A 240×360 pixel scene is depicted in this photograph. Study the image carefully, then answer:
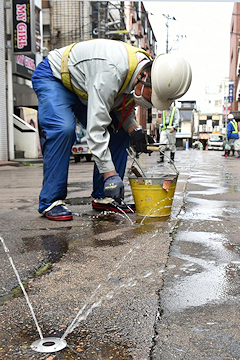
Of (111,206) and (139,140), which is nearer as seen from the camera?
(139,140)

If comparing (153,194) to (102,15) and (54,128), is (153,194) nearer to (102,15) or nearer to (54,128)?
(54,128)

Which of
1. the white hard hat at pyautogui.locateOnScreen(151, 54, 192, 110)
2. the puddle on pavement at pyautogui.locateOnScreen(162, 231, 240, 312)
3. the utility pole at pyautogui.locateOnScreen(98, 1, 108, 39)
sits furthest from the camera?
the utility pole at pyautogui.locateOnScreen(98, 1, 108, 39)

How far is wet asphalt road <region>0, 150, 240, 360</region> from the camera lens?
1365 millimetres

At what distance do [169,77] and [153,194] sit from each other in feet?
3.13

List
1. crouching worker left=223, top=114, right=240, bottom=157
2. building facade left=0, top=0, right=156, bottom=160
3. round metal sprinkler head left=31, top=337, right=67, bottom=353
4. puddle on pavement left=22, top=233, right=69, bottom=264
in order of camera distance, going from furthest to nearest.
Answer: crouching worker left=223, top=114, right=240, bottom=157, building facade left=0, top=0, right=156, bottom=160, puddle on pavement left=22, top=233, right=69, bottom=264, round metal sprinkler head left=31, top=337, right=67, bottom=353

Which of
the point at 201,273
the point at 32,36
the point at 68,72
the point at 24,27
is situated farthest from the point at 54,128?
the point at 24,27

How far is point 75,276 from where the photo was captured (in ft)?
6.64

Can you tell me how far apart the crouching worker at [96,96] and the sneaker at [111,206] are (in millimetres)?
21

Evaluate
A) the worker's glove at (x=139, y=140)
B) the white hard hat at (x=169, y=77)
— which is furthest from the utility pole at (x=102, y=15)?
the white hard hat at (x=169, y=77)

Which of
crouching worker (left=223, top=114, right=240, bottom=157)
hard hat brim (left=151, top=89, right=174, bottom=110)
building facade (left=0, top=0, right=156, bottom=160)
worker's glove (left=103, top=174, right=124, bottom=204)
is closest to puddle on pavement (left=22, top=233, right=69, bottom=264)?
worker's glove (left=103, top=174, right=124, bottom=204)

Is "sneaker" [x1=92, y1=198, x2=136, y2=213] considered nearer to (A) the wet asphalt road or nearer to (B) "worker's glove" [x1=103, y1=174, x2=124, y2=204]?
(A) the wet asphalt road

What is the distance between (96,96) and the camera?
10.3 feet

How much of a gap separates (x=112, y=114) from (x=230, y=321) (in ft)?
8.86

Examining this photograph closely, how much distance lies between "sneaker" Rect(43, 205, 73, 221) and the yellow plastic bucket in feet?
1.97
